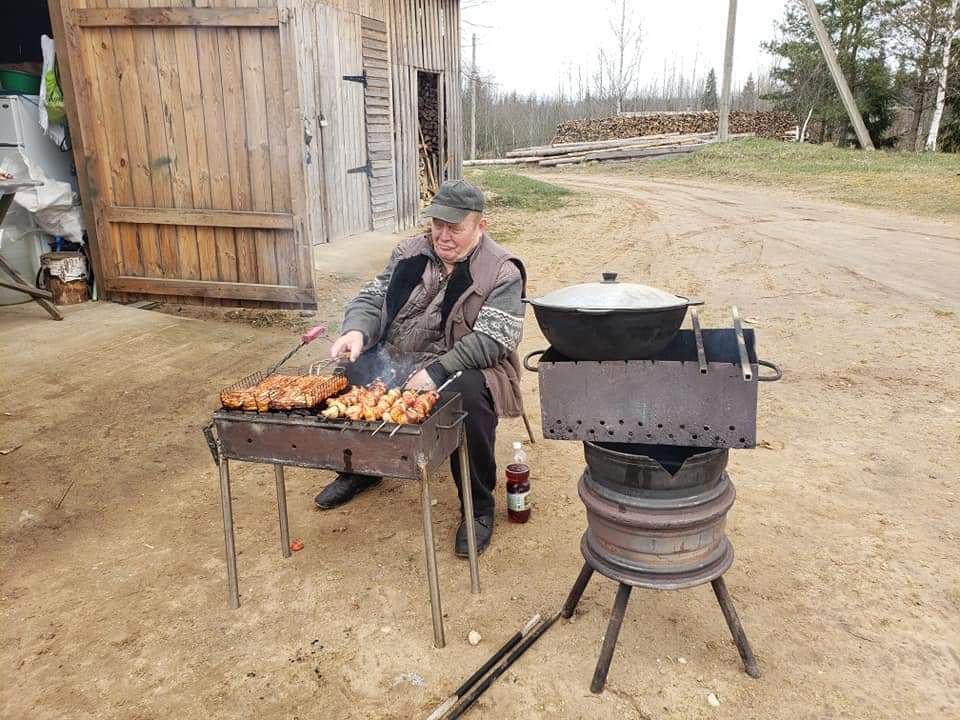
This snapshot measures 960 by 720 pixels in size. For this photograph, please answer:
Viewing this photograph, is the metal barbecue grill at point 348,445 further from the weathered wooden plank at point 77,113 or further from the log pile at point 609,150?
the log pile at point 609,150

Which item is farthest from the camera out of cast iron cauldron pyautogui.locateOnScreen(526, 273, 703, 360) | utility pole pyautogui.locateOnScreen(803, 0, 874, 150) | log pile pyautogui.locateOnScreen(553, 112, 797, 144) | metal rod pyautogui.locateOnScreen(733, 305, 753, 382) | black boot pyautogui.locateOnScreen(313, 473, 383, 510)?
log pile pyautogui.locateOnScreen(553, 112, 797, 144)

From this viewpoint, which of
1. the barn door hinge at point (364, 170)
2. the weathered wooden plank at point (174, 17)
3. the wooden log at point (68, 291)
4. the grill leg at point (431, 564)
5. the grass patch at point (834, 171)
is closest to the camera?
the grill leg at point (431, 564)

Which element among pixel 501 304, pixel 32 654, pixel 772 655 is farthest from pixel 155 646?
pixel 772 655

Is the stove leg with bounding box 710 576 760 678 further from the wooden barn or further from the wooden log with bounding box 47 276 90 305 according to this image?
the wooden log with bounding box 47 276 90 305

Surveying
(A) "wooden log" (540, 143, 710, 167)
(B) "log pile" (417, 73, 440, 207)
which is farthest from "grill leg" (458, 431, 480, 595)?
(A) "wooden log" (540, 143, 710, 167)

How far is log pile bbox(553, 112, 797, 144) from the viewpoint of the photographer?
26672 millimetres

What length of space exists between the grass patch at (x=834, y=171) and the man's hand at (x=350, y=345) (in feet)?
40.5

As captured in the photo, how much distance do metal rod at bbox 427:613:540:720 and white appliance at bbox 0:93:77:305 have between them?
6280 mm

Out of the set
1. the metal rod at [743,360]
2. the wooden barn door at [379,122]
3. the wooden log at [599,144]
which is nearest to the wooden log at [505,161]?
the wooden log at [599,144]

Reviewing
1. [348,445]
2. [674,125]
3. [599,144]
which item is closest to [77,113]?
[348,445]

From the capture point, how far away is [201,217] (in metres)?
6.52

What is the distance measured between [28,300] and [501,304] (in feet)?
→ 18.7

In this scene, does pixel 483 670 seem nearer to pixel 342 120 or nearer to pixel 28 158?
pixel 28 158

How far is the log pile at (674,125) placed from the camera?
26672 millimetres
